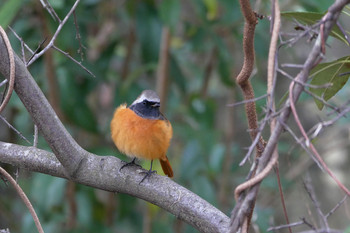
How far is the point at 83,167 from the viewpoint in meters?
1.84

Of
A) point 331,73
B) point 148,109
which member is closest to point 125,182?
point 331,73

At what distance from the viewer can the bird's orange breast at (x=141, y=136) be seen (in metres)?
2.90

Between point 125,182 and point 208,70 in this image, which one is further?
point 208,70

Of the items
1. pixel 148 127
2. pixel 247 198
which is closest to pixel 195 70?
pixel 148 127

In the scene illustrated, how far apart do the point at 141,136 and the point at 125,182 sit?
109cm

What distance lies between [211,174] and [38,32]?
169 centimetres

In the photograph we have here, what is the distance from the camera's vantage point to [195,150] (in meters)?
3.95

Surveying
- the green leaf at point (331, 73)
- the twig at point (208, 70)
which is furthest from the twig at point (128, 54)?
the green leaf at point (331, 73)

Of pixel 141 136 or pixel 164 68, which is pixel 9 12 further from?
pixel 164 68

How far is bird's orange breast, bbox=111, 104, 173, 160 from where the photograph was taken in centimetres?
290

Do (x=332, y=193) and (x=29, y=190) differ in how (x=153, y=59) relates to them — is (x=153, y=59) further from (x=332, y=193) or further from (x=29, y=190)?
(x=332, y=193)

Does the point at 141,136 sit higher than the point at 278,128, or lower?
lower

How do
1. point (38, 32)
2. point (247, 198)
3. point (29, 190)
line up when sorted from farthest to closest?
1. point (29, 190)
2. point (38, 32)
3. point (247, 198)

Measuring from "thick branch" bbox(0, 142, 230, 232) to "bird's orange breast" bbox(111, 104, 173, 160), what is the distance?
3.21ft
